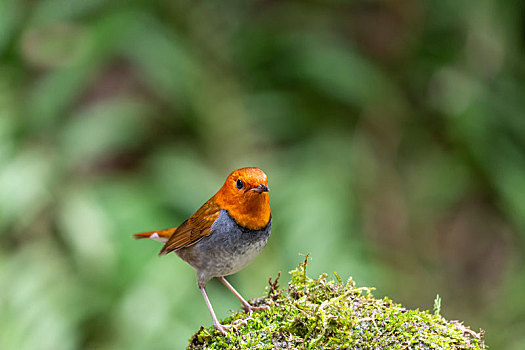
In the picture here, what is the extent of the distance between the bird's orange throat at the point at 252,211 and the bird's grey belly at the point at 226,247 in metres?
0.02

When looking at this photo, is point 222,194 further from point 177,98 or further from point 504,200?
point 504,200

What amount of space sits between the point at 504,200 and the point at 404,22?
1.89m

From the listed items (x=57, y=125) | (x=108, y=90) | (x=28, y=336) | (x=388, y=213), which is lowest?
(x=28, y=336)

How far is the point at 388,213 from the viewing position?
16.7 feet

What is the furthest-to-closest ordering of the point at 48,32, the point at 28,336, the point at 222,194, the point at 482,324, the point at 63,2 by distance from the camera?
the point at 48,32, the point at 63,2, the point at 482,324, the point at 28,336, the point at 222,194

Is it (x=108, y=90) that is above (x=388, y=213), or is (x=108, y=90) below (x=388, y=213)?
above

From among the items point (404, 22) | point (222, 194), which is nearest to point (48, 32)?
point (404, 22)

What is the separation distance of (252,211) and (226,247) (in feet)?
0.51

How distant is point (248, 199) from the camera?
1810 mm

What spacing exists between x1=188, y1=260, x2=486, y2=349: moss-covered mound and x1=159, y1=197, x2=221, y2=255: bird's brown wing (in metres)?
0.33

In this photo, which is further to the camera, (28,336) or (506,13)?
(506,13)

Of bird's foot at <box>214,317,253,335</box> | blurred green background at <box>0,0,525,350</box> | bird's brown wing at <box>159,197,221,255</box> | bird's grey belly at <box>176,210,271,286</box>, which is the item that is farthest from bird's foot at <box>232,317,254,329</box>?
blurred green background at <box>0,0,525,350</box>

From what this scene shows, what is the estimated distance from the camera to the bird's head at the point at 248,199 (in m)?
1.76

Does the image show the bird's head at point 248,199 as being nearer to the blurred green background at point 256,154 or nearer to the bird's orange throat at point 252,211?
the bird's orange throat at point 252,211
